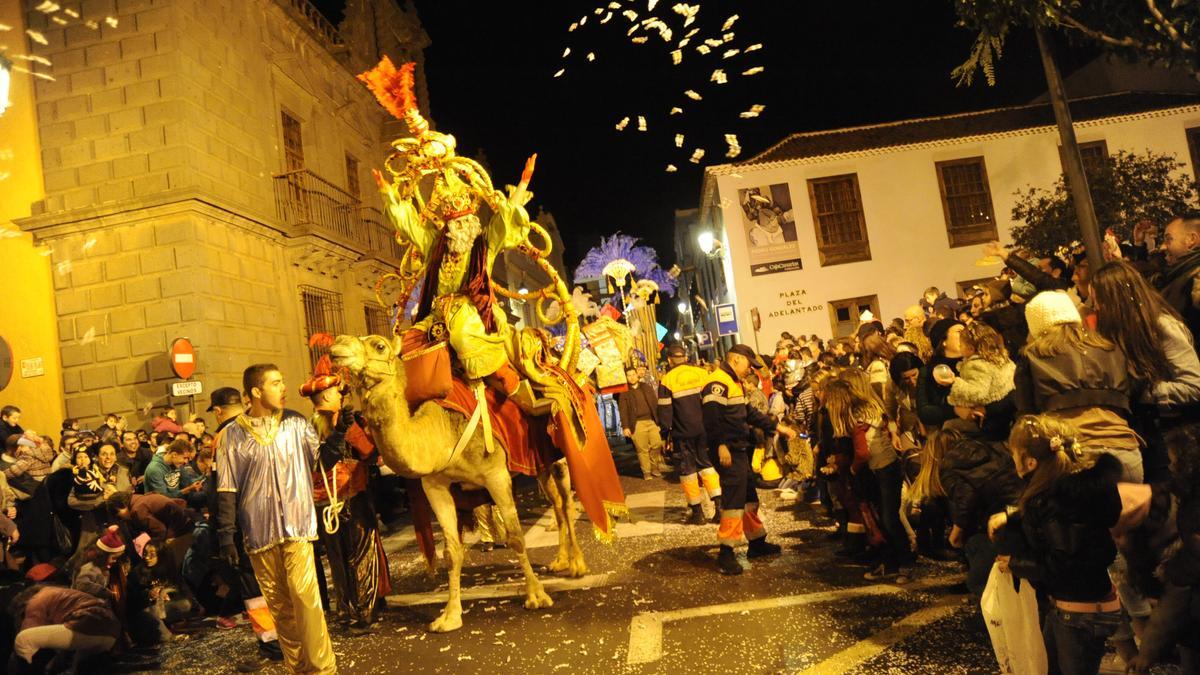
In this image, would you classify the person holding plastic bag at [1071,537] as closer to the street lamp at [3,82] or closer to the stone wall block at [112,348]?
the street lamp at [3,82]

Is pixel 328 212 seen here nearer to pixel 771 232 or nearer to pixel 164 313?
pixel 164 313

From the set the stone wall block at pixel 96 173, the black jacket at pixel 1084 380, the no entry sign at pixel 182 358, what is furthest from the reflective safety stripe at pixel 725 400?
the stone wall block at pixel 96 173

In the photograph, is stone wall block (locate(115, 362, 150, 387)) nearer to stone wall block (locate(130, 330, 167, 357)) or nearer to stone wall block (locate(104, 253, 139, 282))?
stone wall block (locate(130, 330, 167, 357))

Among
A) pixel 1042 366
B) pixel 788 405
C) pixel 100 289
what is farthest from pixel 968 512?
pixel 100 289

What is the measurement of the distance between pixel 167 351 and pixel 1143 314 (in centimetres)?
1430

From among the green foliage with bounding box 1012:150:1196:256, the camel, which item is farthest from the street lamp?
the green foliage with bounding box 1012:150:1196:256

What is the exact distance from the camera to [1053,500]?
3332mm

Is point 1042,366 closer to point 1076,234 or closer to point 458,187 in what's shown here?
point 458,187

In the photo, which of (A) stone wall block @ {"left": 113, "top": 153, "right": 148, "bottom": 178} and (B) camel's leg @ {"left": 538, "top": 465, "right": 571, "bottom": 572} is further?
(A) stone wall block @ {"left": 113, "top": 153, "right": 148, "bottom": 178}

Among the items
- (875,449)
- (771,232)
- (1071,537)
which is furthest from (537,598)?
(771,232)

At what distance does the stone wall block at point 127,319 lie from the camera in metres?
14.1

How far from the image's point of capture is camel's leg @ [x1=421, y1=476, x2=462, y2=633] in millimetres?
6230

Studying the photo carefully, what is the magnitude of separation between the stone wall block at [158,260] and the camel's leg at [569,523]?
9.54 metres

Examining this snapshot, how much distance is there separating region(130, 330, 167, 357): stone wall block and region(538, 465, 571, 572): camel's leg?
30.6 feet
